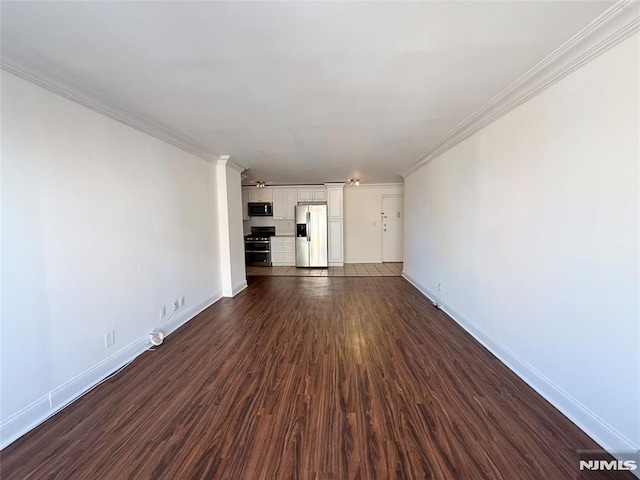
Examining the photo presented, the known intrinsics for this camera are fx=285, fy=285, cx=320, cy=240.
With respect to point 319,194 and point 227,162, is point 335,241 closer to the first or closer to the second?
point 319,194

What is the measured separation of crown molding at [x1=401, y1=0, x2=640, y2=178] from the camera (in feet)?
4.69

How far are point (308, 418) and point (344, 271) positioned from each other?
5300 mm

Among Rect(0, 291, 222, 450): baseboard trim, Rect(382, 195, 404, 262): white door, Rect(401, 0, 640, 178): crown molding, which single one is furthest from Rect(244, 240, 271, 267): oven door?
Rect(401, 0, 640, 178): crown molding

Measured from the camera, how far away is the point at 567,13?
1453mm

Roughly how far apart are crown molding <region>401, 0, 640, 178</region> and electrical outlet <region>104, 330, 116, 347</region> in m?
3.88

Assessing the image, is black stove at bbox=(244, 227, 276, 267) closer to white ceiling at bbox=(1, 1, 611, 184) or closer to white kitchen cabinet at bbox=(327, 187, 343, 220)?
white kitchen cabinet at bbox=(327, 187, 343, 220)

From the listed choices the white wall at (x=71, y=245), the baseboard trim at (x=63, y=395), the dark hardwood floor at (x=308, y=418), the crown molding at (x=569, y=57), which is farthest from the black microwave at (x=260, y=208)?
the crown molding at (x=569, y=57)

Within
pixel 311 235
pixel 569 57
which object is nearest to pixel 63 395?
pixel 569 57

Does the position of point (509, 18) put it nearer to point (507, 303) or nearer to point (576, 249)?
point (576, 249)

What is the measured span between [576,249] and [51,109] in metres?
3.65

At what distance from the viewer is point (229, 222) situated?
4.91 meters

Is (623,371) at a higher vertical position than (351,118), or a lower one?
lower

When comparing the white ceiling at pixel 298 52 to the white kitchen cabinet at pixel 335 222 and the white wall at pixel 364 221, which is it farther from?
the white wall at pixel 364 221

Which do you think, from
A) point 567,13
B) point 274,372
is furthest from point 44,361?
point 567,13
